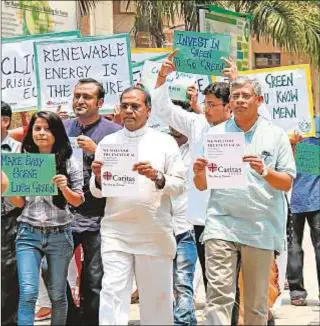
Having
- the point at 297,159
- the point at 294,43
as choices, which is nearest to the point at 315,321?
the point at 297,159

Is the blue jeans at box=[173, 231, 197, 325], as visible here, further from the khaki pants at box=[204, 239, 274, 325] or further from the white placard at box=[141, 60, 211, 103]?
the white placard at box=[141, 60, 211, 103]

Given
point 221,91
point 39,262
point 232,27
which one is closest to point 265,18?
point 232,27

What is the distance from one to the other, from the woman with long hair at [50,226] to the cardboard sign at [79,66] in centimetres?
105

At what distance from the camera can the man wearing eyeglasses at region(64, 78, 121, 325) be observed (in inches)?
276

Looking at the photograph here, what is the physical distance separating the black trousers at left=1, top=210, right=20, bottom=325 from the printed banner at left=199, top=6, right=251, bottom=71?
372cm

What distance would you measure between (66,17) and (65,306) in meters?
10.9

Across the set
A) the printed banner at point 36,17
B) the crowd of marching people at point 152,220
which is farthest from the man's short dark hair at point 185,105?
the printed banner at point 36,17

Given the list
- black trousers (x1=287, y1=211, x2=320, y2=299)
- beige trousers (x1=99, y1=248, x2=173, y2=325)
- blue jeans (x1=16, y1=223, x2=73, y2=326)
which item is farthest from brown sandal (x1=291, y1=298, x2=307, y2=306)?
blue jeans (x1=16, y1=223, x2=73, y2=326)

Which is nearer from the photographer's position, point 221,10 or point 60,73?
point 60,73

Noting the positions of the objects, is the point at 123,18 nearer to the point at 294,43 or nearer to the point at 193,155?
the point at 294,43

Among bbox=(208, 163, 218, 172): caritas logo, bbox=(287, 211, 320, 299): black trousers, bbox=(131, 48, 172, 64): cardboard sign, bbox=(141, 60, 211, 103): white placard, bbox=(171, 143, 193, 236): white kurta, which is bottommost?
bbox=(287, 211, 320, 299): black trousers

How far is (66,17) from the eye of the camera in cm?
1725

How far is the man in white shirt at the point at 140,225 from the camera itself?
20.8 feet

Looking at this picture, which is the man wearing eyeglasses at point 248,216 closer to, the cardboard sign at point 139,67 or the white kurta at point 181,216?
the white kurta at point 181,216
